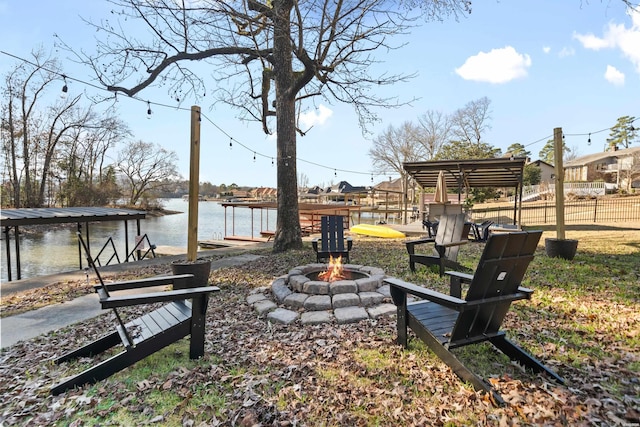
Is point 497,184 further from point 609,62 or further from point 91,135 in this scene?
point 91,135

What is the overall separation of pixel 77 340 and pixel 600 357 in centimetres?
451

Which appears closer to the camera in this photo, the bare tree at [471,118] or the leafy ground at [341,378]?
the leafy ground at [341,378]

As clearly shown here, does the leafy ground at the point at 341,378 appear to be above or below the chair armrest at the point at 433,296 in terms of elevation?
below

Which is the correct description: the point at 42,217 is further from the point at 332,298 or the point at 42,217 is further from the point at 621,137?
the point at 621,137

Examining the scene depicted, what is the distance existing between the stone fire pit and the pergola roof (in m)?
7.56

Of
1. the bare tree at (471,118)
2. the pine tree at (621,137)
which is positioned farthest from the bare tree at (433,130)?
the pine tree at (621,137)

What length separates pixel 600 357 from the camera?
7.88 feet

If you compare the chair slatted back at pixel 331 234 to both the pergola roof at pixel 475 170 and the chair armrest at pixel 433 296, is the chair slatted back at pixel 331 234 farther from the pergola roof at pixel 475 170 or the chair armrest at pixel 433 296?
the pergola roof at pixel 475 170

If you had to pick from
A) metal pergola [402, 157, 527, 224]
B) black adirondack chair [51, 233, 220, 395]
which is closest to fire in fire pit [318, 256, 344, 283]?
black adirondack chair [51, 233, 220, 395]

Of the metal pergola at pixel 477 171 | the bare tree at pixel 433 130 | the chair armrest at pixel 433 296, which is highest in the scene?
the bare tree at pixel 433 130

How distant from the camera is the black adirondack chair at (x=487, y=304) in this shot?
6.55 ft

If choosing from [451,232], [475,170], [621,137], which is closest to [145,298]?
[451,232]

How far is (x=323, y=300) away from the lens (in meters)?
3.67

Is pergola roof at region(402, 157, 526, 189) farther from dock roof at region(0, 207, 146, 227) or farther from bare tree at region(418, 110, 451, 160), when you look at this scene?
bare tree at region(418, 110, 451, 160)
